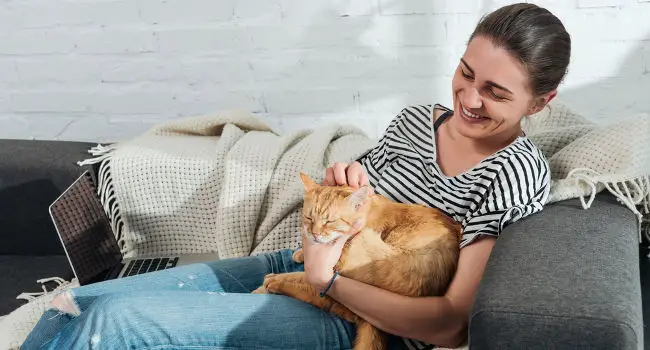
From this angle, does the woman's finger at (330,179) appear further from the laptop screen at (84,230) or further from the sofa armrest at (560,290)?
the laptop screen at (84,230)

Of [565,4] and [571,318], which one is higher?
[565,4]

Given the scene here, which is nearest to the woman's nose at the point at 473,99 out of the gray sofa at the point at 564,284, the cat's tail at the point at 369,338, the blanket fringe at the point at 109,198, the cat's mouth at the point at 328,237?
the gray sofa at the point at 564,284

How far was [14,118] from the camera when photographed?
8.86 ft

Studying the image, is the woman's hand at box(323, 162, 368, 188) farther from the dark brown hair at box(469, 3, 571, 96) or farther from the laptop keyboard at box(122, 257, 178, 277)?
the laptop keyboard at box(122, 257, 178, 277)

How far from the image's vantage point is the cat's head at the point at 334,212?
132 cm

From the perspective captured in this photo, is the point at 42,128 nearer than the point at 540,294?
No

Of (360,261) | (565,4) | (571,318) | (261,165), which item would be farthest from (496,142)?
(565,4)

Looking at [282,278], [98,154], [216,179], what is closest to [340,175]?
[282,278]

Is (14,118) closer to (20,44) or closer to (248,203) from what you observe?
(20,44)

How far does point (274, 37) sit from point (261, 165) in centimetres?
64

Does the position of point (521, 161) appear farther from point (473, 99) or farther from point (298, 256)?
point (298, 256)

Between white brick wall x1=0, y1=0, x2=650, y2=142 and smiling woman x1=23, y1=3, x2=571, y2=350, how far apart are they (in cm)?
90

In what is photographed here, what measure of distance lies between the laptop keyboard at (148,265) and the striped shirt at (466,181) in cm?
65

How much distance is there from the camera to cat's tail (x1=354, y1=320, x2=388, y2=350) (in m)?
1.29
